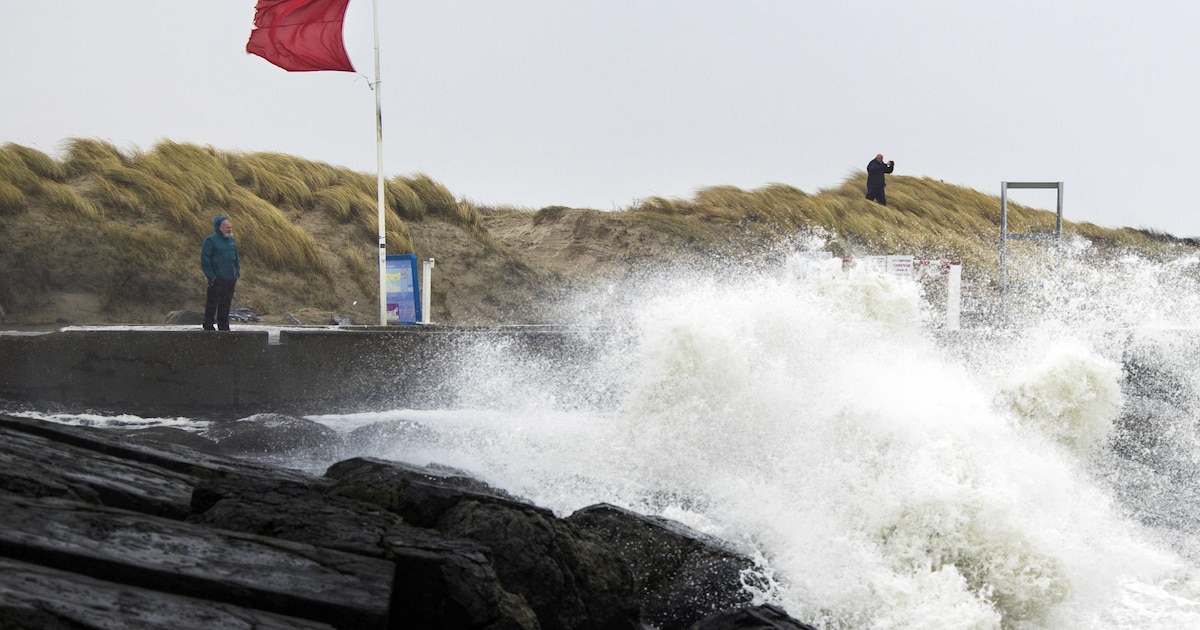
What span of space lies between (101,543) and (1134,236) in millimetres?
38474

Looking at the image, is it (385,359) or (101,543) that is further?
(385,359)

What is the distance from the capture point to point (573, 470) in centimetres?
986

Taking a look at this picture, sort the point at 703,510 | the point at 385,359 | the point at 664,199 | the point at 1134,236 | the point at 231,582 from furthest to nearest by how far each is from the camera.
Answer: the point at 1134,236 → the point at 664,199 → the point at 385,359 → the point at 703,510 → the point at 231,582

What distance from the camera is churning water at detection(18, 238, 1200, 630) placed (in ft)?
23.4

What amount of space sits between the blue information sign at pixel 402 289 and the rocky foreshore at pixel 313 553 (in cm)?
838

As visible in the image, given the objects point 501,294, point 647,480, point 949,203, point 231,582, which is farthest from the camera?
point 949,203

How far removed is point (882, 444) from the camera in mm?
8789

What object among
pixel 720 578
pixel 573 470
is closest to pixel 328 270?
pixel 573 470

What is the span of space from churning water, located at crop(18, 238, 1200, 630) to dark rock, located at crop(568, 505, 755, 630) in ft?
0.96

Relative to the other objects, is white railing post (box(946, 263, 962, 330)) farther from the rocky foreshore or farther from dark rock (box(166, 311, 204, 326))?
dark rock (box(166, 311, 204, 326))

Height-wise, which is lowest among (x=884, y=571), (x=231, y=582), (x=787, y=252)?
(x=884, y=571)

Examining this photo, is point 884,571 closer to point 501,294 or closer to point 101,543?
point 101,543

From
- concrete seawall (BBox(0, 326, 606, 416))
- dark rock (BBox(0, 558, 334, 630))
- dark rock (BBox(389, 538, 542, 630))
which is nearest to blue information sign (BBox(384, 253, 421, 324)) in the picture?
concrete seawall (BBox(0, 326, 606, 416))

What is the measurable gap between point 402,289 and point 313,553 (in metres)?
11.1
